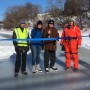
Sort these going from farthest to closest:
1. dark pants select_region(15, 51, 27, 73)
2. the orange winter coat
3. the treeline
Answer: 1. the treeline
2. the orange winter coat
3. dark pants select_region(15, 51, 27, 73)

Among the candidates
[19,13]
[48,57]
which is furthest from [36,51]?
[19,13]

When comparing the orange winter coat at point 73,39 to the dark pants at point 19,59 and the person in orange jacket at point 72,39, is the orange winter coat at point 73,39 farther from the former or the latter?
the dark pants at point 19,59

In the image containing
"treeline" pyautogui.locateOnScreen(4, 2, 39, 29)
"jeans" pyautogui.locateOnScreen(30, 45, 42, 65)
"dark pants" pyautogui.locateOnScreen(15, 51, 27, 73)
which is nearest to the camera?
"dark pants" pyautogui.locateOnScreen(15, 51, 27, 73)

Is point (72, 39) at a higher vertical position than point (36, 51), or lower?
higher

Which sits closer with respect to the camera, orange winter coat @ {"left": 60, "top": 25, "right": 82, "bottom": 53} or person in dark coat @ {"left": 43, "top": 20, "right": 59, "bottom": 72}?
person in dark coat @ {"left": 43, "top": 20, "right": 59, "bottom": 72}

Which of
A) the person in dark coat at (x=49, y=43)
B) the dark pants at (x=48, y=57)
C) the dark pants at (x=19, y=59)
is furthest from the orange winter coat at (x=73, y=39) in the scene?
the dark pants at (x=19, y=59)

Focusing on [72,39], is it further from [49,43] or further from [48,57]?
[48,57]

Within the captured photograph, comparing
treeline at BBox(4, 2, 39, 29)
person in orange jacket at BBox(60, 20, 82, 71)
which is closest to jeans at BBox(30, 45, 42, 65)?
person in orange jacket at BBox(60, 20, 82, 71)

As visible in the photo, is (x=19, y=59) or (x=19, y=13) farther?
(x=19, y=13)

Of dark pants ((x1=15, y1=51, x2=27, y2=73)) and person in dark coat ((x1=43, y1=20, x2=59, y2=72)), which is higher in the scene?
person in dark coat ((x1=43, y1=20, x2=59, y2=72))

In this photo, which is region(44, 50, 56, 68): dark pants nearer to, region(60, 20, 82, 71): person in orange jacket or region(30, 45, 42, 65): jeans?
region(30, 45, 42, 65): jeans

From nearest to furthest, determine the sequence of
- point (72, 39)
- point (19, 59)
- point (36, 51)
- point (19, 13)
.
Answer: point (19, 59)
point (36, 51)
point (72, 39)
point (19, 13)

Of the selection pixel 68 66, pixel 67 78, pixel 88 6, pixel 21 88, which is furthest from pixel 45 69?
pixel 88 6

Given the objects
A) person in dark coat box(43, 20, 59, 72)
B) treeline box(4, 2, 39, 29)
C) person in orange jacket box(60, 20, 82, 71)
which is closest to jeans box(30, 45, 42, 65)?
person in dark coat box(43, 20, 59, 72)
